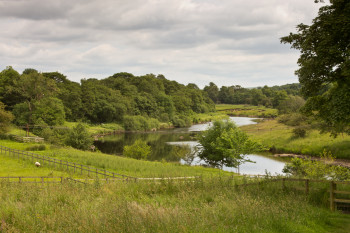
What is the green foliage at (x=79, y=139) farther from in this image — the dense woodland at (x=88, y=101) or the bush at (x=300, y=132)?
the bush at (x=300, y=132)

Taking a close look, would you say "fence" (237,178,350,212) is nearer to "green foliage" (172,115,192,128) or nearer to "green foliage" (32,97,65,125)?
"green foliage" (32,97,65,125)

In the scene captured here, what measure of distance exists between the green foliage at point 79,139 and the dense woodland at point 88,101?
16.9 meters

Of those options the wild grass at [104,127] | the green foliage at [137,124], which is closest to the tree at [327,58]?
the wild grass at [104,127]

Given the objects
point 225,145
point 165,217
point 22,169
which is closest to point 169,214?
point 165,217

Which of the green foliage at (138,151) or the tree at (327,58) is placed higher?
the tree at (327,58)

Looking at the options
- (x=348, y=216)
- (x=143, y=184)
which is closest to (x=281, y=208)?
(x=348, y=216)

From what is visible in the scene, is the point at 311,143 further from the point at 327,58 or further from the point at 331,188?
the point at 331,188

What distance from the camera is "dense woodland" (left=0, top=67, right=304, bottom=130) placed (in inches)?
2901

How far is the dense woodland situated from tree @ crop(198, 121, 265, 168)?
42883 millimetres

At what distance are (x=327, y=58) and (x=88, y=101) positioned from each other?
303 ft

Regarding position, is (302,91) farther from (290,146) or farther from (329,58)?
(290,146)

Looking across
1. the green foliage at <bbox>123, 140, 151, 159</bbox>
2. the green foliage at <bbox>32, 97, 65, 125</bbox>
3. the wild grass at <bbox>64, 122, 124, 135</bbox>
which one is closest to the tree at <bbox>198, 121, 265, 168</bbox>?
the green foliage at <bbox>123, 140, 151, 159</bbox>

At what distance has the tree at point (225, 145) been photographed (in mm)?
38719

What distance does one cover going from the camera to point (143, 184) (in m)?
14.3
